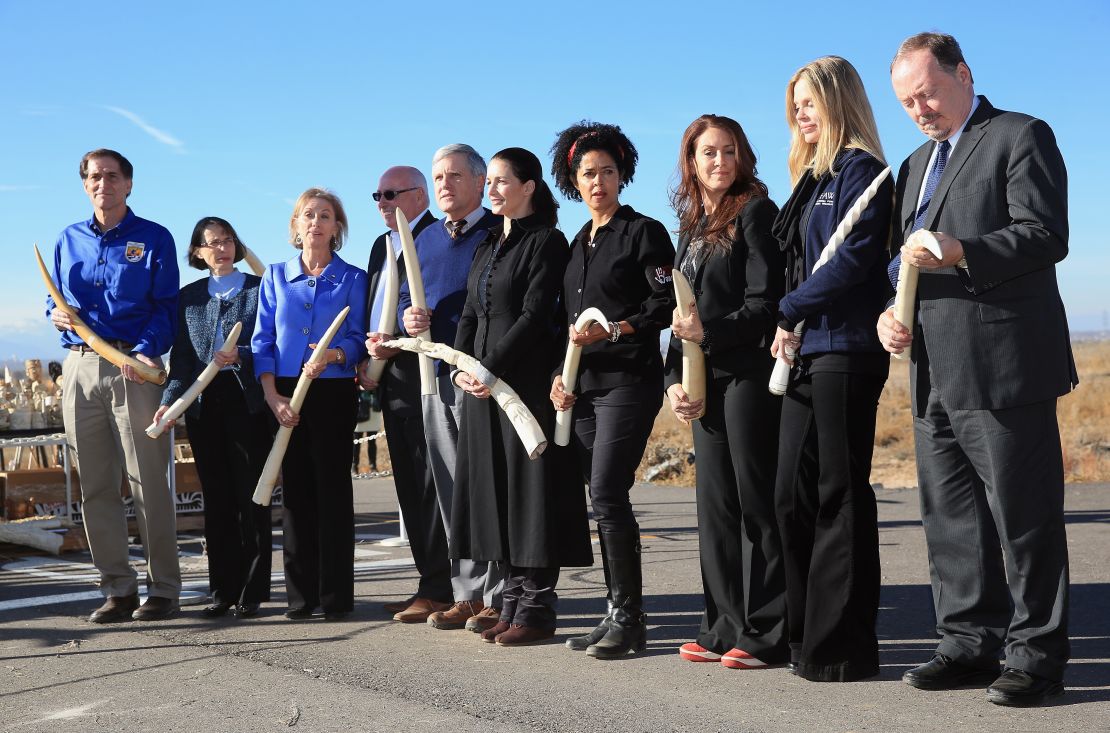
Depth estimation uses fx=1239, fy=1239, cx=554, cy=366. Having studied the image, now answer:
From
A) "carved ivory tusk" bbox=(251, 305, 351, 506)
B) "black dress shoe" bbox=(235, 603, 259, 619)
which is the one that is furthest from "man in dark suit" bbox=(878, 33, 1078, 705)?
"black dress shoe" bbox=(235, 603, 259, 619)

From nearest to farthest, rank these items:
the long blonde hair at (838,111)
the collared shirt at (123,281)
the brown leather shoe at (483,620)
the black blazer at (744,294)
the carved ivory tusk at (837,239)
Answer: the carved ivory tusk at (837,239) → the long blonde hair at (838,111) → the black blazer at (744,294) → the brown leather shoe at (483,620) → the collared shirt at (123,281)

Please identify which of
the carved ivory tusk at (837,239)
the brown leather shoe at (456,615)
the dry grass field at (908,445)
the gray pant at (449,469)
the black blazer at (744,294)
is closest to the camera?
the carved ivory tusk at (837,239)

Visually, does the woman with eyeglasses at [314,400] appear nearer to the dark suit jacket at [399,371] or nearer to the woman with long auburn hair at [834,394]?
the dark suit jacket at [399,371]

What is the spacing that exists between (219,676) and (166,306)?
7.94 feet

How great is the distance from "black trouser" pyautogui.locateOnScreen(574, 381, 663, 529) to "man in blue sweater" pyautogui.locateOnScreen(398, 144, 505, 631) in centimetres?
94

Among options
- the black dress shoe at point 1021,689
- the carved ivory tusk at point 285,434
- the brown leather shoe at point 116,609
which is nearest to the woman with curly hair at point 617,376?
the carved ivory tusk at point 285,434

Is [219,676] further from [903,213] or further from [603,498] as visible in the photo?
[903,213]

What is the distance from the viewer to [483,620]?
5840mm

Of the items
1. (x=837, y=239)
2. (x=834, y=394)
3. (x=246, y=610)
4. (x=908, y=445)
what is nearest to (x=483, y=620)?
(x=246, y=610)

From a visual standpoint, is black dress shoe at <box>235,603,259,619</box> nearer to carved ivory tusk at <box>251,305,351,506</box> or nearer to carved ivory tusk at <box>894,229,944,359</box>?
carved ivory tusk at <box>251,305,351,506</box>

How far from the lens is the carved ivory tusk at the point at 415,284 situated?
603 cm

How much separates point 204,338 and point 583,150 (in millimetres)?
2443

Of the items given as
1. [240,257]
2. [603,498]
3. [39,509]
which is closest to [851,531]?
[603,498]

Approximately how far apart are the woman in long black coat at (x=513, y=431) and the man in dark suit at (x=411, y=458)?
0.56 meters
